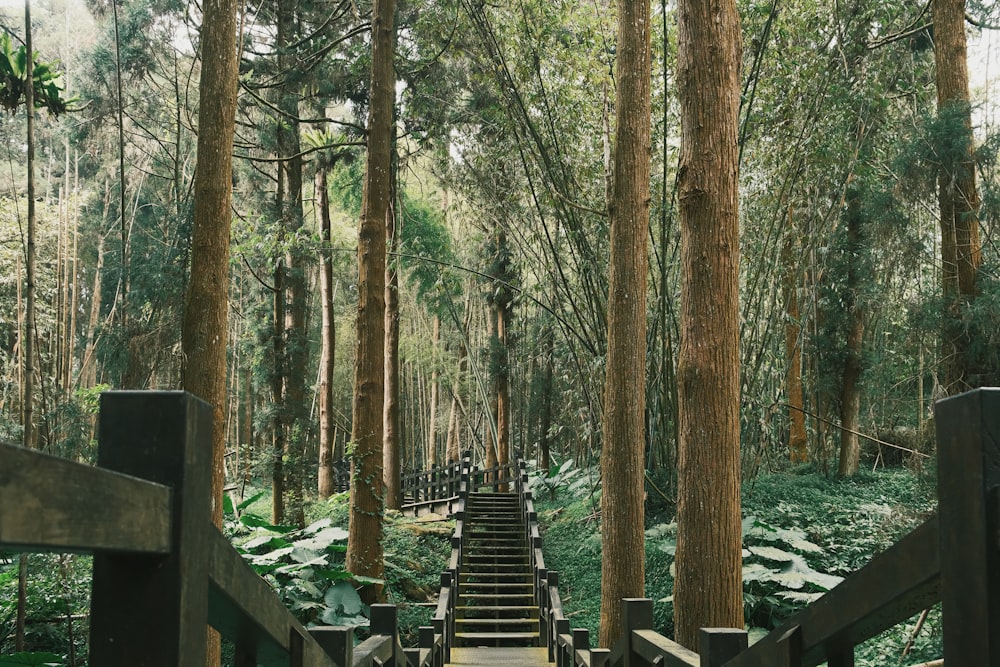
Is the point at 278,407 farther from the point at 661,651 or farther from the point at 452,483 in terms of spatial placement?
the point at 661,651

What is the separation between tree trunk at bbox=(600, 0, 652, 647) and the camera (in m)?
6.84

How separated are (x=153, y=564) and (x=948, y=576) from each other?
1087mm

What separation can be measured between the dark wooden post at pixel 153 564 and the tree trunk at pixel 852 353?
41.5 feet

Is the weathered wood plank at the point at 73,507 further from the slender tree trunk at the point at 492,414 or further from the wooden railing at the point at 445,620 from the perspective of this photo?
the slender tree trunk at the point at 492,414

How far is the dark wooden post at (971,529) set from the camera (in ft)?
3.40

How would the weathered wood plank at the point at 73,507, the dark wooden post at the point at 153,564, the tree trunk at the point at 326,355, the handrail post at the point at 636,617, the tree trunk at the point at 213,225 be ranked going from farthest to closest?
the tree trunk at the point at 326,355 → the tree trunk at the point at 213,225 → the handrail post at the point at 636,617 → the dark wooden post at the point at 153,564 → the weathered wood plank at the point at 73,507

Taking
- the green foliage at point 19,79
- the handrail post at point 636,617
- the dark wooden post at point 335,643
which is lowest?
the handrail post at point 636,617

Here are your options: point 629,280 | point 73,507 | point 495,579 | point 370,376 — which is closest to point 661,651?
Result: point 73,507

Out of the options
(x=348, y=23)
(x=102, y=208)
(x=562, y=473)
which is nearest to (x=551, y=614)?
(x=562, y=473)

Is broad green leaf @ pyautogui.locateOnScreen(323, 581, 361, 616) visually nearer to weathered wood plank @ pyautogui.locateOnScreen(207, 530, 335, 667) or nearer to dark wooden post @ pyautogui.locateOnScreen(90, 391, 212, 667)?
weathered wood plank @ pyautogui.locateOnScreen(207, 530, 335, 667)

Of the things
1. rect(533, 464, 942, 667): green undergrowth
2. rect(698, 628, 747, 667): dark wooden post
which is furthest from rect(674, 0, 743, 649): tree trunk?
rect(533, 464, 942, 667): green undergrowth

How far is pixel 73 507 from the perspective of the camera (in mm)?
824

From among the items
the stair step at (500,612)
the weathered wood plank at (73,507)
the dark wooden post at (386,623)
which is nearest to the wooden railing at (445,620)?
the stair step at (500,612)

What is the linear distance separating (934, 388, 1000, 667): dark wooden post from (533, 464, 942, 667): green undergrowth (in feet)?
21.1
